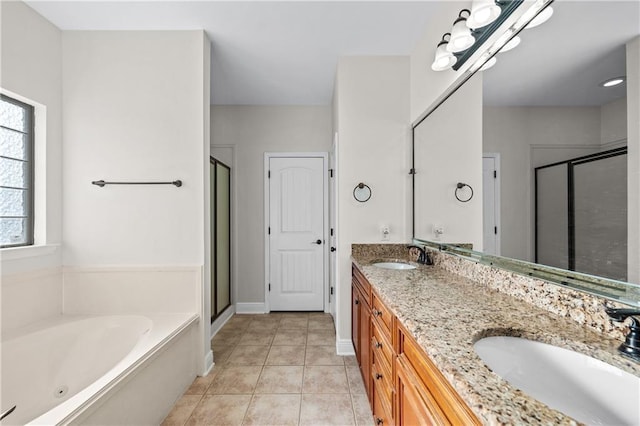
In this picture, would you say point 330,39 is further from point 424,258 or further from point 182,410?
point 182,410

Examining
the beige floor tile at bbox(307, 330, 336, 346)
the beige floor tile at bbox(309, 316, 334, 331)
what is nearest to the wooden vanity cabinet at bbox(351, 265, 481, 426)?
the beige floor tile at bbox(307, 330, 336, 346)

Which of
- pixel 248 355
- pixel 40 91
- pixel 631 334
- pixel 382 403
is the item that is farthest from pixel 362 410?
pixel 40 91

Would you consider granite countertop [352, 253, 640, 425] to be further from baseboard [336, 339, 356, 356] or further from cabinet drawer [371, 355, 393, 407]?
baseboard [336, 339, 356, 356]

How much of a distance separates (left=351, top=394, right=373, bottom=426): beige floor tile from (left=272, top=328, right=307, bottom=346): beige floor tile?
2.97 ft

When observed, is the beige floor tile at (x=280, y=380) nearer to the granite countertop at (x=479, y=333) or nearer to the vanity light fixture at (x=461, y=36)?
the granite countertop at (x=479, y=333)

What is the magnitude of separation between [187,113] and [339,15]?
1342 millimetres

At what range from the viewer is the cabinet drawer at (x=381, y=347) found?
50.6 inches

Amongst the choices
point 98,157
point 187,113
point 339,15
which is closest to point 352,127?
point 339,15

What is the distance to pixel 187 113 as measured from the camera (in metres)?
2.21

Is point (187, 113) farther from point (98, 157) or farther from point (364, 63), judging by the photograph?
point (364, 63)

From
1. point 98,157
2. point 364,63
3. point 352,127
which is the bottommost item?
point 98,157

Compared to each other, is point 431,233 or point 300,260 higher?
point 431,233

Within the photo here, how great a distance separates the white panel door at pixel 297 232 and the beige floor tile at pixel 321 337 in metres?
0.61

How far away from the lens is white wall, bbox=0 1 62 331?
5.96 ft
